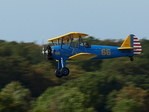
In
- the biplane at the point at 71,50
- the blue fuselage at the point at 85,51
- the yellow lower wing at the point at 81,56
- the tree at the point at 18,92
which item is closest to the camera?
the yellow lower wing at the point at 81,56

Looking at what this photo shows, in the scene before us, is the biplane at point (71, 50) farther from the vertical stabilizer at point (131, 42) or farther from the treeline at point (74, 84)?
the treeline at point (74, 84)

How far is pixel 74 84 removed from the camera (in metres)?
57.0

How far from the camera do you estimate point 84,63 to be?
77.0 meters

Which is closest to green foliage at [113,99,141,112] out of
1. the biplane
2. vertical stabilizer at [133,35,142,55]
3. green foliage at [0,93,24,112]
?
green foliage at [0,93,24,112]

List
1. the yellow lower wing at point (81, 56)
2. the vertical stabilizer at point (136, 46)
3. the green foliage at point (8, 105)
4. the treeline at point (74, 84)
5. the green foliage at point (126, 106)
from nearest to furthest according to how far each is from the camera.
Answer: the yellow lower wing at point (81, 56), the vertical stabilizer at point (136, 46), the green foliage at point (8, 105), the treeline at point (74, 84), the green foliage at point (126, 106)

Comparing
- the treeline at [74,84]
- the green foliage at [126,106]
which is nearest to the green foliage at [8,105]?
the treeline at [74,84]

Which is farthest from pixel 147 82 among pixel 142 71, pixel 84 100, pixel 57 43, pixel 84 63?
pixel 57 43

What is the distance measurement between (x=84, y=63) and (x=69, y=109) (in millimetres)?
30857

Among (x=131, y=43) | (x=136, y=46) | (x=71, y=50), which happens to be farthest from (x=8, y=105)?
(x=71, y=50)

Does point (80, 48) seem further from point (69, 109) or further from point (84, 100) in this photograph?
point (84, 100)

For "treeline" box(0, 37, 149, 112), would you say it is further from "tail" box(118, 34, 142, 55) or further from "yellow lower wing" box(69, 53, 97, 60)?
"yellow lower wing" box(69, 53, 97, 60)

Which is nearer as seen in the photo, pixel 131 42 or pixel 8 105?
pixel 131 42

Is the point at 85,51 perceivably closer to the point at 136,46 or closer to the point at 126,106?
the point at 136,46

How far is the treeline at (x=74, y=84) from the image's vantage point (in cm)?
4975
